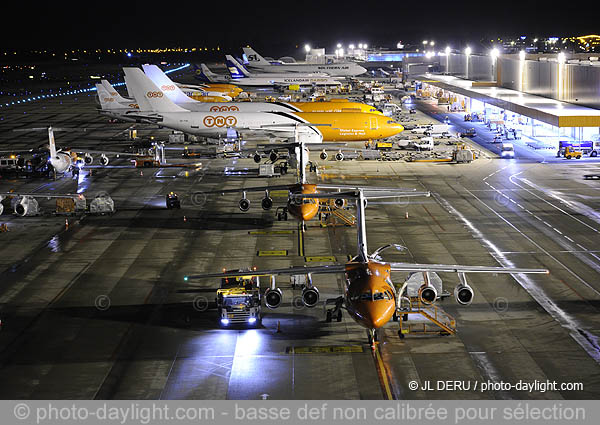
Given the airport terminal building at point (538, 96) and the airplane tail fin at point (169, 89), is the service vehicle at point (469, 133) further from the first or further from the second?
the airplane tail fin at point (169, 89)

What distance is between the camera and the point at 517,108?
96.4m

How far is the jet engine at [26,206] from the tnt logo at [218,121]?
36386mm

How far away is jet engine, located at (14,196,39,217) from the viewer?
2383 inches

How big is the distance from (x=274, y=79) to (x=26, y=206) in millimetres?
139015

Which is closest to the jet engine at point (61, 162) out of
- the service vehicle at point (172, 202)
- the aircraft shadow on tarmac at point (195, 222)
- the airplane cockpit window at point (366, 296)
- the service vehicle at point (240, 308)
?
the aircraft shadow on tarmac at point (195, 222)

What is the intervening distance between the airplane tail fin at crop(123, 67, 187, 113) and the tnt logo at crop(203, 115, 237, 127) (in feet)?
15.3

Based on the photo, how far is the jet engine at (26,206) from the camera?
199 ft


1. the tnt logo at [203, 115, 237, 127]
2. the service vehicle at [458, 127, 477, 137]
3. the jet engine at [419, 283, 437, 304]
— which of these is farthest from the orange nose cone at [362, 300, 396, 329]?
the service vehicle at [458, 127, 477, 137]

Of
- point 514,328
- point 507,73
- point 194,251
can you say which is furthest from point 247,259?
point 507,73

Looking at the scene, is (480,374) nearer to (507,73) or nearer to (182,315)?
(182,315)

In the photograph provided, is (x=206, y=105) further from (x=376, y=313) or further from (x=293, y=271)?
(x=376, y=313)

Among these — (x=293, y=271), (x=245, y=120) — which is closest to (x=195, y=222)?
(x=293, y=271)

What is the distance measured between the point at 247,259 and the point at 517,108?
6039 centimetres

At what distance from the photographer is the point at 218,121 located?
3745 inches
